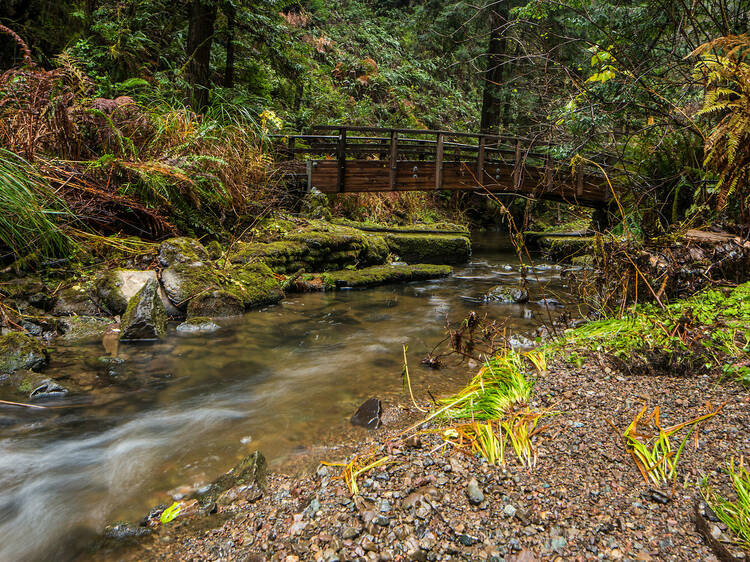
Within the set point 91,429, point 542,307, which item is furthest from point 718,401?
point 542,307

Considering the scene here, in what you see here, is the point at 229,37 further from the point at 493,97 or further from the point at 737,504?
the point at 737,504

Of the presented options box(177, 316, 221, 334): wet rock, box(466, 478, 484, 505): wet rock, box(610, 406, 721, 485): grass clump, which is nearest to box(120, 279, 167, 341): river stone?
box(177, 316, 221, 334): wet rock

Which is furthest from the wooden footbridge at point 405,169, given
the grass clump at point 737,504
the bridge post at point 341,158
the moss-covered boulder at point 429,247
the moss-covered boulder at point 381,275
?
the grass clump at point 737,504

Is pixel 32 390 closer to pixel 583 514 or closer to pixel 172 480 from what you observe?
pixel 172 480

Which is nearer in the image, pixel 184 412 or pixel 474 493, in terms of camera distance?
pixel 474 493

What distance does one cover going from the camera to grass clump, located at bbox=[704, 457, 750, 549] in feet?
4.78

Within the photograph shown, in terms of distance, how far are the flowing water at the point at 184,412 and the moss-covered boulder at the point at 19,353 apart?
0.52ft

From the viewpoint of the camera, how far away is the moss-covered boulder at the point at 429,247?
394 inches

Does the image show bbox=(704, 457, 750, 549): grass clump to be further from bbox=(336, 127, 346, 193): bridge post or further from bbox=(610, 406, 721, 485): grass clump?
bbox=(336, 127, 346, 193): bridge post

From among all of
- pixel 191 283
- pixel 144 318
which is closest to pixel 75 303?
pixel 144 318

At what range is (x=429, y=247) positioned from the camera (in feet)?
33.8

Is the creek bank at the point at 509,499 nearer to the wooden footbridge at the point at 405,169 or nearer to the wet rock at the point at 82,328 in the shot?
the wet rock at the point at 82,328

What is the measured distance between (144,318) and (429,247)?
6.81 metres

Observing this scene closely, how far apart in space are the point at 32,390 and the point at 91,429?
74 centimetres
